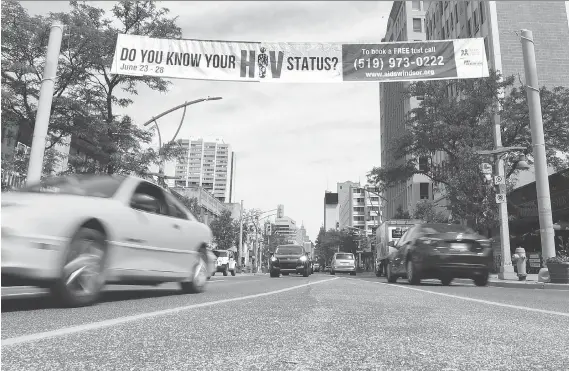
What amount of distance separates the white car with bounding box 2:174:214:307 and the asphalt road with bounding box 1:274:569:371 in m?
0.37

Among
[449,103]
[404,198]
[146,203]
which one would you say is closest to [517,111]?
[449,103]

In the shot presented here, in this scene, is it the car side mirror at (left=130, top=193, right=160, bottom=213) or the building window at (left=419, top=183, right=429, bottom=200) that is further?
the building window at (left=419, top=183, right=429, bottom=200)

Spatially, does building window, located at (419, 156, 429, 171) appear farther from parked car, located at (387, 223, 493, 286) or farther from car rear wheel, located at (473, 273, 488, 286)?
parked car, located at (387, 223, 493, 286)

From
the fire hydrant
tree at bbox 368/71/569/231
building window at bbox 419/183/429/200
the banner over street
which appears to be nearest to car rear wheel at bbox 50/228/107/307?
the banner over street

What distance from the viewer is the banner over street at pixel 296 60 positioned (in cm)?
1358

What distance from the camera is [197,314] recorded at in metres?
4.30

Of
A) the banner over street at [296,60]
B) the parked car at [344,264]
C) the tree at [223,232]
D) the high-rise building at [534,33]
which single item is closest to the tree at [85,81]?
the banner over street at [296,60]

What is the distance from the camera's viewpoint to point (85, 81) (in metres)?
20.0

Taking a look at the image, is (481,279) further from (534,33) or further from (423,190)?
(423,190)

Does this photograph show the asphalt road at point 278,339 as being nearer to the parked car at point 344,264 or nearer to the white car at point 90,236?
the white car at point 90,236

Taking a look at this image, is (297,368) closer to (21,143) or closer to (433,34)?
(21,143)

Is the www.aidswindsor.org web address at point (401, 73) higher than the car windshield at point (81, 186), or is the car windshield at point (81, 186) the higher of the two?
the www.aidswindsor.org web address at point (401, 73)

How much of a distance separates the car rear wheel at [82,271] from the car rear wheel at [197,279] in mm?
2458

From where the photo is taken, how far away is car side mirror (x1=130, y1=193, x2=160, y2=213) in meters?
5.96
